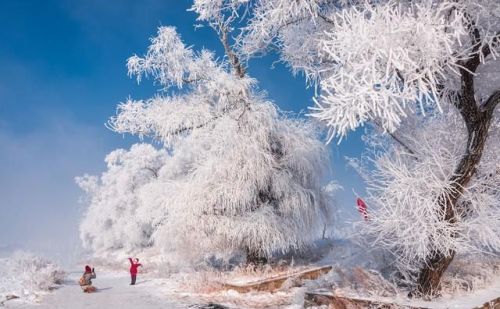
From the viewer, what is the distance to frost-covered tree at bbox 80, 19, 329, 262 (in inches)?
559

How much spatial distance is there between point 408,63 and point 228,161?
32.9ft

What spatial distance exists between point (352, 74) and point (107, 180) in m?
39.7

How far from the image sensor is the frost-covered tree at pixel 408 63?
474cm

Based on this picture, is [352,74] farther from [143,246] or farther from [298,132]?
[143,246]

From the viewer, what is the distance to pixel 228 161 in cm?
1452

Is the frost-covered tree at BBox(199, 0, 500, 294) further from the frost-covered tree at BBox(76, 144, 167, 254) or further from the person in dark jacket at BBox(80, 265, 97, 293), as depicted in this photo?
the frost-covered tree at BBox(76, 144, 167, 254)

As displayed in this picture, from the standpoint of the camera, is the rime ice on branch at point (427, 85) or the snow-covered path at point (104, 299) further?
the snow-covered path at point (104, 299)

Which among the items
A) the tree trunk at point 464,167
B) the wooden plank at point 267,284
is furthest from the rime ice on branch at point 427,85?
the wooden plank at point 267,284

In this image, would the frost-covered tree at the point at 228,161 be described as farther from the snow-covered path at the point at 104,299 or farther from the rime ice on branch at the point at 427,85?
the rime ice on branch at the point at 427,85

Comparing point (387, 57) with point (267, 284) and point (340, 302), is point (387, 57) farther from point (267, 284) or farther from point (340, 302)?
point (267, 284)

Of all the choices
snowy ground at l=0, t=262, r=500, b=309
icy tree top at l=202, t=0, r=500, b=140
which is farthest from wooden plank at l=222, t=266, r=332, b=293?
icy tree top at l=202, t=0, r=500, b=140

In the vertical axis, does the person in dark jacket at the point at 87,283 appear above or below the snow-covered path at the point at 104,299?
above

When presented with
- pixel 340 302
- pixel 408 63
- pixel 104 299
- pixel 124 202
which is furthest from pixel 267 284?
pixel 124 202

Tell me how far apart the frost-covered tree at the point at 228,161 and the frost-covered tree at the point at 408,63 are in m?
5.29
